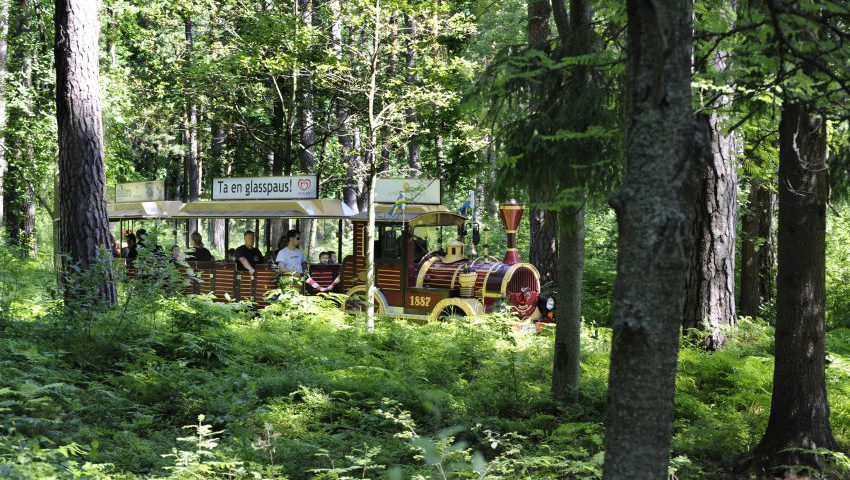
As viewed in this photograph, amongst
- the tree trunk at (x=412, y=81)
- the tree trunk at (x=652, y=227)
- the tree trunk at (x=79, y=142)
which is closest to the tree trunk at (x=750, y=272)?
the tree trunk at (x=412, y=81)

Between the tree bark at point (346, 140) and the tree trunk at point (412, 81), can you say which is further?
the tree bark at point (346, 140)

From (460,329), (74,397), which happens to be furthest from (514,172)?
(460,329)

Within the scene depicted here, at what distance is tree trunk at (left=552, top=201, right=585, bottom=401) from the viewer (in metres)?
7.12

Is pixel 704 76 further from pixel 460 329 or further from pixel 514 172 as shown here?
pixel 460 329

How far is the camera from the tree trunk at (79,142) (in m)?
9.43

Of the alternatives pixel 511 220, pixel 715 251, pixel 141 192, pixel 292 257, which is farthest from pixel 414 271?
pixel 141 192

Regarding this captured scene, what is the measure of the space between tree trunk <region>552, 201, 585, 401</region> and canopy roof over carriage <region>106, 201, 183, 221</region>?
513 inches

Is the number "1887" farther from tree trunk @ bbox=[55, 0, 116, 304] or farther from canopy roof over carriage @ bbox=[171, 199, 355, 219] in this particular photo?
tree trunk @ bbox=[55, 0, 116, 304]

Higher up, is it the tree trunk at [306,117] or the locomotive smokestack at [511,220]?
the tree trunk at [306,117]

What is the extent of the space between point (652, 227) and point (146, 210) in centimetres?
1792

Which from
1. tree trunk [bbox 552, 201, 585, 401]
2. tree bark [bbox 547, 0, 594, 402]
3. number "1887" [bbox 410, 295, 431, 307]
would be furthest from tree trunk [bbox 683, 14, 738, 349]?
number "1887" [bbox 410, 295, 431, 307]

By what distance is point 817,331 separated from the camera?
612 centimetres

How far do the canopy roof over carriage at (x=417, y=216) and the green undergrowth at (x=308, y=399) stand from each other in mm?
3886

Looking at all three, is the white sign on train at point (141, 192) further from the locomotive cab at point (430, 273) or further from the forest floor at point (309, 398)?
the forest floor at point (309, 398)
